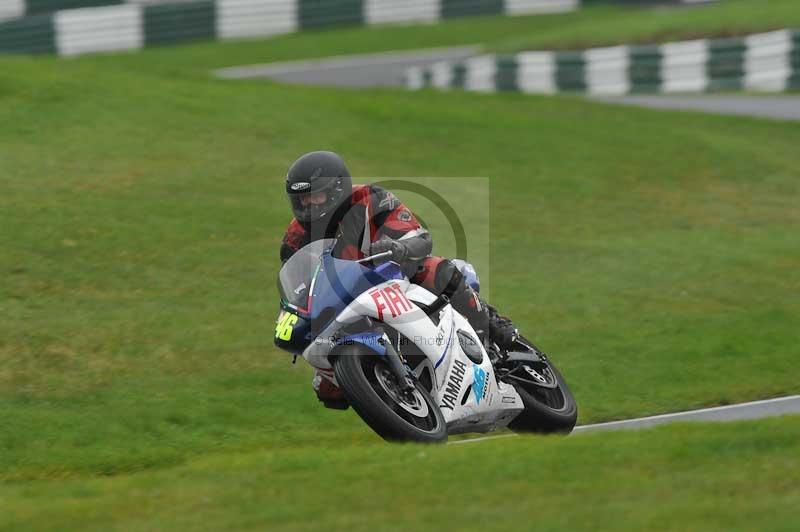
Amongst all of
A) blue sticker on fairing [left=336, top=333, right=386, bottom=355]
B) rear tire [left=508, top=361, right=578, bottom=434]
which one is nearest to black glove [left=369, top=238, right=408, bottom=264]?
blue sticker on fairing [left=336, top=333, right=386, bottom=355]

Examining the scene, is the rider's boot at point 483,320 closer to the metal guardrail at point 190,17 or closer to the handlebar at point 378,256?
the handlebar at point 378,256

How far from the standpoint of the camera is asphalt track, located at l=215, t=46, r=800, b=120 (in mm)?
22188

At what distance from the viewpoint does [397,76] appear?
2770 cm

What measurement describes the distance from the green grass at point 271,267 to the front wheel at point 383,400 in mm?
198

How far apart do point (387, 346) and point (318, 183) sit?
108 centimetres

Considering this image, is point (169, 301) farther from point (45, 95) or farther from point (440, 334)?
point (45, 95)

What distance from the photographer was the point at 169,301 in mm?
12039

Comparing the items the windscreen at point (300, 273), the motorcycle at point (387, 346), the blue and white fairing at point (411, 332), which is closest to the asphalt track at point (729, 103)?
the blue and white fairing at point (411, 332)

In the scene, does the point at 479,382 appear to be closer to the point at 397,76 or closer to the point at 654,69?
the point at 654,69

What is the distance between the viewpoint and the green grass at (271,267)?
806 centimetres

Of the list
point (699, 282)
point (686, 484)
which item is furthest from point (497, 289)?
point (686, 484)

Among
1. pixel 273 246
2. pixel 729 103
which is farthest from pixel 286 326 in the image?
pixel 729 103

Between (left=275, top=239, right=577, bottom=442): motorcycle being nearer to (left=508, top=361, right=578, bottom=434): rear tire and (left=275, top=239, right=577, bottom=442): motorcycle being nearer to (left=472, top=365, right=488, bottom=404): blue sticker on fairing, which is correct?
(left=472, top=365, right=488, bottom=404): blue sticker on fairing

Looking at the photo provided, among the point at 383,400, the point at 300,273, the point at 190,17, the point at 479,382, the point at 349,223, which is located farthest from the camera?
the point at 190,17
